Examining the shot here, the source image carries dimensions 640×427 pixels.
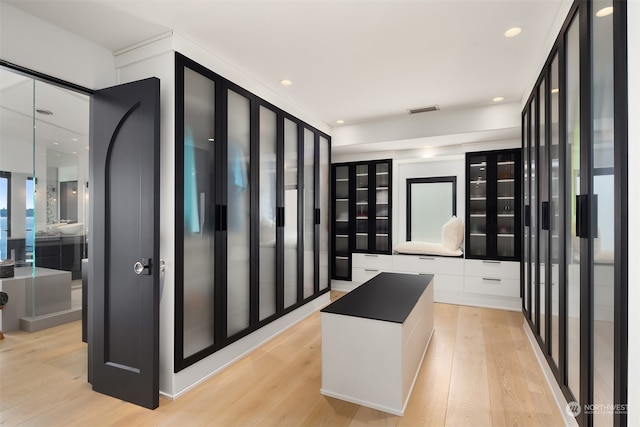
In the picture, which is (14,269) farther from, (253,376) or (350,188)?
(350,188)

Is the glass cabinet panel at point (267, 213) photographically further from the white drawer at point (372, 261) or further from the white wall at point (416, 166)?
the white drawer at point (372, 261)

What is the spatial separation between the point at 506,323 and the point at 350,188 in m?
3.01

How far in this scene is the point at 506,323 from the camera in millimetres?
4031

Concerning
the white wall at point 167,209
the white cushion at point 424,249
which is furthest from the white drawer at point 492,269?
the white wall at point 167,209

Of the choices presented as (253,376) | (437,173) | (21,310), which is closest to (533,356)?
(253,376)

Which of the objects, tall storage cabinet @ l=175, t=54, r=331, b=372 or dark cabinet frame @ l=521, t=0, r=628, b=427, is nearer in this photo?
dark cabinet frame @ l=521, t=0, r=628, b=427

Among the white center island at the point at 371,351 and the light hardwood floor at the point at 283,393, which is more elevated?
the white center island at the point at 371,351

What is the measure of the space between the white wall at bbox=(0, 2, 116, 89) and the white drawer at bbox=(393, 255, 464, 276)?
4.34 metres

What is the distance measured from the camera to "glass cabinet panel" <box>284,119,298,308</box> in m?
3.89

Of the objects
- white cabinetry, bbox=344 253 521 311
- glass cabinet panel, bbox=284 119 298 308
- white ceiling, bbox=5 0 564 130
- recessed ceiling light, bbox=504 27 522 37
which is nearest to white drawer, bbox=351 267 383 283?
white cabinetry, bbox=344 253 521 311

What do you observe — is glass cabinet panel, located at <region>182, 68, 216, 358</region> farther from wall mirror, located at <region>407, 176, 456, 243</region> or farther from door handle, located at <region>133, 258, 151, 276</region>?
wall mirror, located at <region>407, 176, 456, 243</region>

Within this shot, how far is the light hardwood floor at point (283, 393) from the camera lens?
2123 millimetres

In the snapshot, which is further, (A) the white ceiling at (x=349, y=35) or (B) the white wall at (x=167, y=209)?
(B) the white wall at (x=167, y=209)
